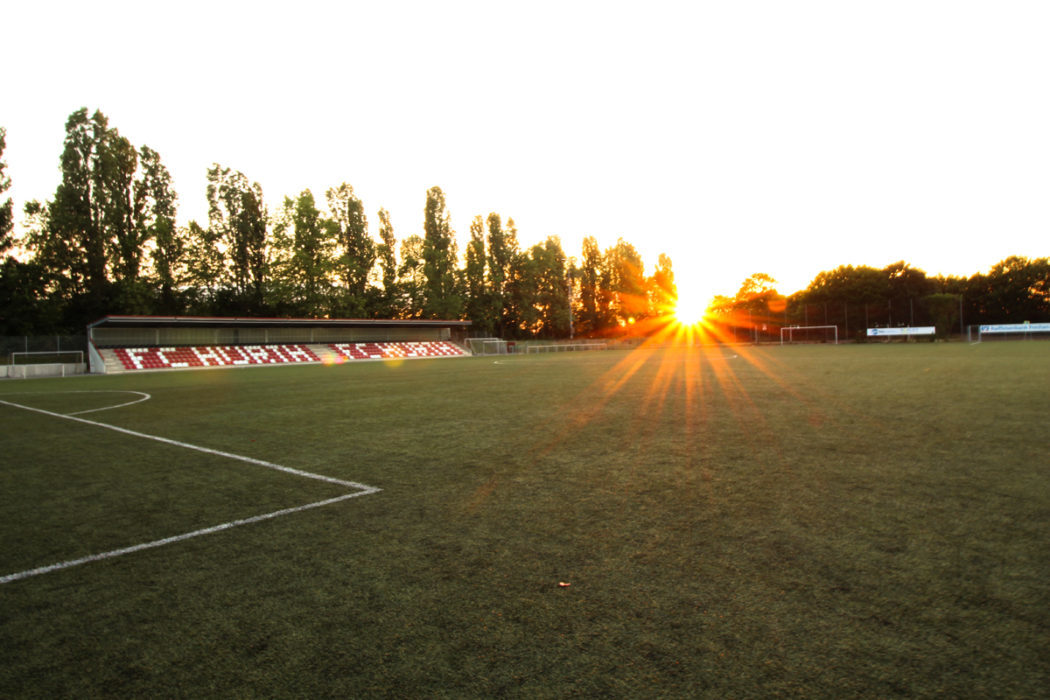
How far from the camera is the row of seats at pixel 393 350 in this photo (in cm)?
4184

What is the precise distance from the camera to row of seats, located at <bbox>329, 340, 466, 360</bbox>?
41844 millimetres

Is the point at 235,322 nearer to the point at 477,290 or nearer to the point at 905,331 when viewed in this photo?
the point at 477,290

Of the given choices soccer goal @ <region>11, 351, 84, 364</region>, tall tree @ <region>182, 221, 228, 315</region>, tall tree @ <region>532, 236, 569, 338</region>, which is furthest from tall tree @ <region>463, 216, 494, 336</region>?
soccer goal @ <region>11, 351, 84, 364</region>

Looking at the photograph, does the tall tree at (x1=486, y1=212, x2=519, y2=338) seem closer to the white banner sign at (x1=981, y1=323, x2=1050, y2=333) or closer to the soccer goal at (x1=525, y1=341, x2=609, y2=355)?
the soccer goal at (x1=525, y1=341, x2=609, y2=355)

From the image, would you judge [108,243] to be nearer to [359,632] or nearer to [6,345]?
[6,345]

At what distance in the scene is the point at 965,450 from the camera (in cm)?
521

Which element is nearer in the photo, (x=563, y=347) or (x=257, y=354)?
(x=257, y=354)

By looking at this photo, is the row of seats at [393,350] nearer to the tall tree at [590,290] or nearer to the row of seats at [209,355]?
the row of seats at [209,355]

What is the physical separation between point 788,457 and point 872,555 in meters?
2.41

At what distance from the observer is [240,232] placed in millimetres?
46625

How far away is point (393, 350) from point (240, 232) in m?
16.7

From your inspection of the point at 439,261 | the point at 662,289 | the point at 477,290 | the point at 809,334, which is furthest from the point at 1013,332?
the point at 439,261

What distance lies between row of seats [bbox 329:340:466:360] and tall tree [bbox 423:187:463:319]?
6.69 m

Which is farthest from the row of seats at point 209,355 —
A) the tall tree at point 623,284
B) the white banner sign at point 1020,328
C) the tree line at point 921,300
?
the white banner sign at point 1020,328
